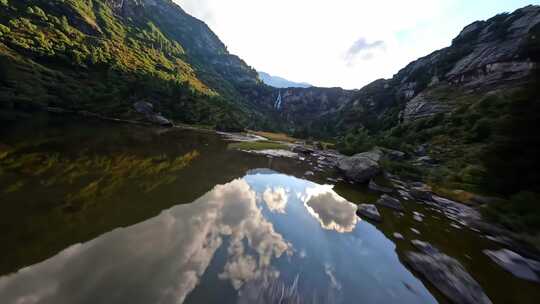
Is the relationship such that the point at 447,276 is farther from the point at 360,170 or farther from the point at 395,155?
the point at 395,155

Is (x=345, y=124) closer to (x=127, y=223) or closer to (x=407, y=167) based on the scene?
(x=407, y=167)

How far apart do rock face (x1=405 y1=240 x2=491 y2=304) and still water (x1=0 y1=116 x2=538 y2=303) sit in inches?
25.6

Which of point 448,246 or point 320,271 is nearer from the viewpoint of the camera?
point 320,271

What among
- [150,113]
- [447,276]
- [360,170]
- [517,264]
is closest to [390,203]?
[517,264]

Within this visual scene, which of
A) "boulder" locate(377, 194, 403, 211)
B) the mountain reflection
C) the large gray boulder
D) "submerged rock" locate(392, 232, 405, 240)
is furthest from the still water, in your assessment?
the large gray boulder

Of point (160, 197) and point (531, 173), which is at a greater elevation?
point (531, 173)

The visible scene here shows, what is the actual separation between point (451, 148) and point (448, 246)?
4705 centimetres

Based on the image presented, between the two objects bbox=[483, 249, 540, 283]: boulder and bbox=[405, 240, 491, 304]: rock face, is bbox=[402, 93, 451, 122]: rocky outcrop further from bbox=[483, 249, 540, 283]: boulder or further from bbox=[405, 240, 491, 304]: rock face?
bbox=[405, 240, 491, 304]: rock face

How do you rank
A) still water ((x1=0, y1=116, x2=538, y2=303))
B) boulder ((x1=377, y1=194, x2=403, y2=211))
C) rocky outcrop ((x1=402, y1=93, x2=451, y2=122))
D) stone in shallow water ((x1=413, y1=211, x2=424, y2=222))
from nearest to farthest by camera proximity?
still water ((x1=0, y1=116, x2=538, y2=303)) → stone in shallow water ((x1=413, y1=211, x2=424, y2=222)) → boulder ((x1=377, y1=194, x2=403, y2=211)) → rocky outcrop ((x1=402, y1=93, x2=451, y2=122))

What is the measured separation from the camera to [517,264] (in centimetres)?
1351

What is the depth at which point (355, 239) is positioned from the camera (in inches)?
561

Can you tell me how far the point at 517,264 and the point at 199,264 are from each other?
19.6 m

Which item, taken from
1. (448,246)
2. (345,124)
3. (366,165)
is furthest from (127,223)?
(345,124)

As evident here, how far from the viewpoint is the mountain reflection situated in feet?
22.4
